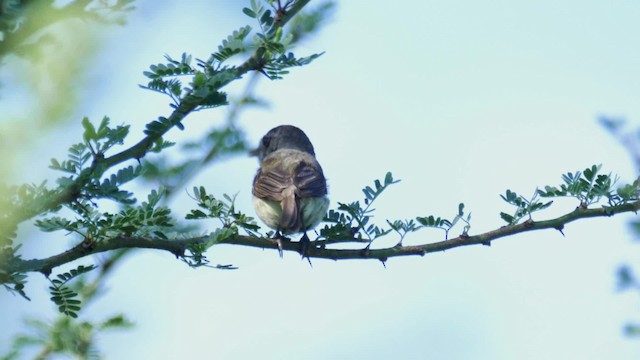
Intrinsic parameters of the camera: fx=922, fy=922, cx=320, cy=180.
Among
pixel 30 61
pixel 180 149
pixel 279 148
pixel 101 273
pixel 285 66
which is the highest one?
pixel 279 148

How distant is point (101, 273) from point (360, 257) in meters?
1.35


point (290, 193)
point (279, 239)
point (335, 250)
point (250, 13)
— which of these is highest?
point (290, 193)

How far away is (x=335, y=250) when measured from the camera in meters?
5.10

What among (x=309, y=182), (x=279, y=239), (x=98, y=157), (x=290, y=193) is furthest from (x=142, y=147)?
(x=309, y=182)

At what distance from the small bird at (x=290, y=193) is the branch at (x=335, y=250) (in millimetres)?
1091

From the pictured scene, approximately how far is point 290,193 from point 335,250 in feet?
7.26

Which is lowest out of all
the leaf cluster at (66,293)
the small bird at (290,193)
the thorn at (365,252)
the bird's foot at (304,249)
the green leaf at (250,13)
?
the leaf cluster at (66,293)

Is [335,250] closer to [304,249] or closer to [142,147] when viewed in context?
[304,249]

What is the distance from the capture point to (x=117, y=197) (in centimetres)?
347

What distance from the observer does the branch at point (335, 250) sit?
3.83m

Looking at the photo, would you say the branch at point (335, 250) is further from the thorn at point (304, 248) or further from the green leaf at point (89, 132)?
the green leaf at point (89, 132)

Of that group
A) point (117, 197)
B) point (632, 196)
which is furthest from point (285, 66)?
point (632, 196)

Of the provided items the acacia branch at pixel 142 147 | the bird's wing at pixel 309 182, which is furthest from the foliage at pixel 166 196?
the bird's wing at pixel 309 182

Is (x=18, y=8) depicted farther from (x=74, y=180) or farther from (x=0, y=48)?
(x=74, y=180)
